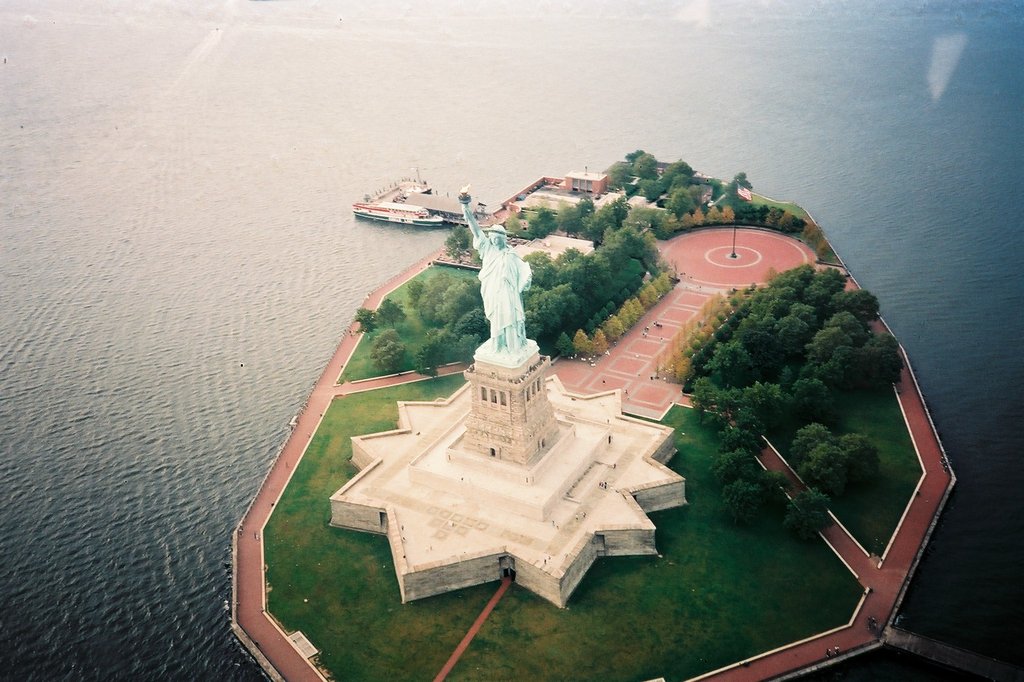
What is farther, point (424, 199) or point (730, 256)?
point (424, 199)

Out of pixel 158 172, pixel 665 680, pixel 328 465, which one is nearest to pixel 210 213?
pixel 158 172

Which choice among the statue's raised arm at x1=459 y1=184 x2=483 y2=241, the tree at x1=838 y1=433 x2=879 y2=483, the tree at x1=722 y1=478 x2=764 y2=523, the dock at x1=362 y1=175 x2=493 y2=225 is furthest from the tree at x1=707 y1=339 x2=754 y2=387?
the dock at x1=362 y1=175 x2=493 y2=225

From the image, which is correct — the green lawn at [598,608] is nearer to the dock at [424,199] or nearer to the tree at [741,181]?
the dock at [424,199]

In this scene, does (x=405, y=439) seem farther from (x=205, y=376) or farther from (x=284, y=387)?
(x=205, y=376)

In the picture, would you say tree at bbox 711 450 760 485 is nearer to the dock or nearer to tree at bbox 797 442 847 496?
tree at bbox 797 442 847 496

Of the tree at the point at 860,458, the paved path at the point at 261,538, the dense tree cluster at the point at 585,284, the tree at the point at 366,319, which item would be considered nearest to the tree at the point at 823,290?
the dense tree cluster at the point at 585,284

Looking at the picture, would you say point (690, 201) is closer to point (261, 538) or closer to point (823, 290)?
point (823, 290)

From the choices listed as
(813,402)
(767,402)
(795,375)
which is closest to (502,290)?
(767,402)

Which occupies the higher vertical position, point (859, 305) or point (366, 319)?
point (366, 319)
